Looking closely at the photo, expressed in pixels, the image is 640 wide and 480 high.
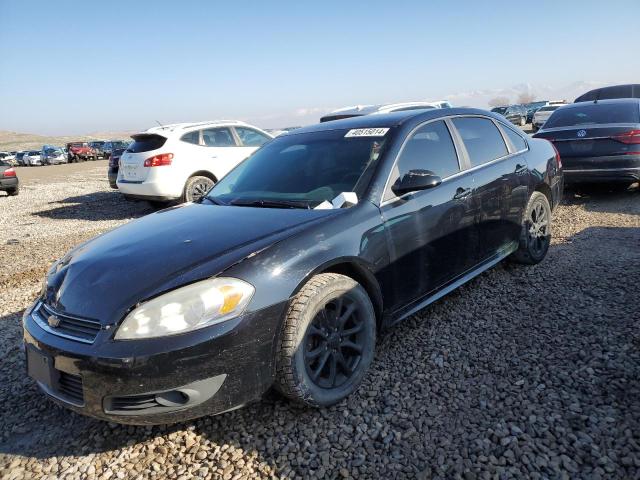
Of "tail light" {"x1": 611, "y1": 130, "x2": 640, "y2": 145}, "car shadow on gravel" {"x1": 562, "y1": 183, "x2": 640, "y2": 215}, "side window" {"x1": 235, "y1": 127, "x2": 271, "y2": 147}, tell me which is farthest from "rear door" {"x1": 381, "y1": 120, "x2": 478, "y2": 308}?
"side window" {"x1": 235, "y1": 127, "x2": 271, "y2": 147}

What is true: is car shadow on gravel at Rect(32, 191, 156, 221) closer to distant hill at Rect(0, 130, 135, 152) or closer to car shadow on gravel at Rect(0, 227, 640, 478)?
car shadow on gravel at Rect(0, 227, 640, 478)

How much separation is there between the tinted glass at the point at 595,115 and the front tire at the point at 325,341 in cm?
664

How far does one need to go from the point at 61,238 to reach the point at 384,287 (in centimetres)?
655

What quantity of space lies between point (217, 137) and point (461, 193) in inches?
270

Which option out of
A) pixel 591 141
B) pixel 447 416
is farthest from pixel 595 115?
pixel 447 416

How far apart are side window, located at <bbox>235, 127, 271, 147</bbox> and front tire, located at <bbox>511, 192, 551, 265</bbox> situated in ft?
21.3

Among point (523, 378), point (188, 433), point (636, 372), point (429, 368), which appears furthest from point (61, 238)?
point (636, 372)

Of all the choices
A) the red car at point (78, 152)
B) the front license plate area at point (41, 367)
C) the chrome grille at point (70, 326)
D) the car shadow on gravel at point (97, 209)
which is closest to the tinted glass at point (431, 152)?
the chrome grille at point (70, 326)

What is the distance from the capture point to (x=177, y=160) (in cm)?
855

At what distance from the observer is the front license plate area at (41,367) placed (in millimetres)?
2244

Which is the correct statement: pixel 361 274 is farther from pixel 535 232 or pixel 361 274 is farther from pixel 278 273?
pixel 535 232

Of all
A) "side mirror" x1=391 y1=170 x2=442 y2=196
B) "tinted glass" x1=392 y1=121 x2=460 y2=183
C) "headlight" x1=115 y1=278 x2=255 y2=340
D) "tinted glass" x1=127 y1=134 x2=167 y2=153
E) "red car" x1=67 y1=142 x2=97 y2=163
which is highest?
"red car" x1=67 y1=142 x2=97 y2=163

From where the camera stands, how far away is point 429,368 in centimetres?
293

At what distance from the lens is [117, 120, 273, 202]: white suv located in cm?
850
